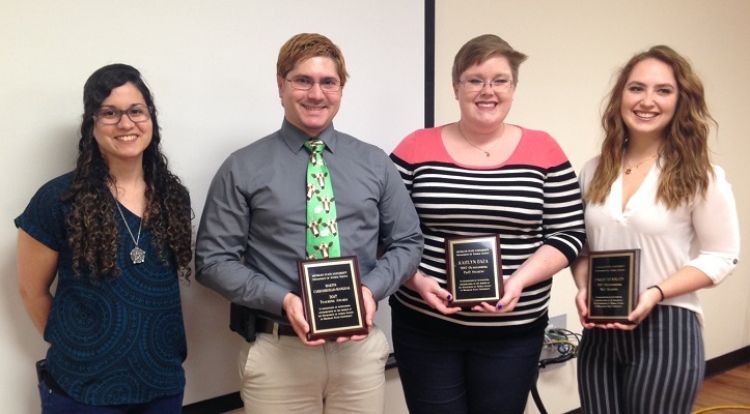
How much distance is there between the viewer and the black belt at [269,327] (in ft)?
5.17

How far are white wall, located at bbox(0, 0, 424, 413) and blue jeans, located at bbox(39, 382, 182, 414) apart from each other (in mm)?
237

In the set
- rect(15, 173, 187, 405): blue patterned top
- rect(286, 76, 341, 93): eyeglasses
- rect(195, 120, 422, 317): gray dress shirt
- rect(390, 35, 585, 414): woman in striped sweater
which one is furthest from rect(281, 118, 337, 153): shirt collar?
rect(15, 173, 187, 405): blue patterned top

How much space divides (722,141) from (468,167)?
2694 mm

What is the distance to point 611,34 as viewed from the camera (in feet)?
9.96

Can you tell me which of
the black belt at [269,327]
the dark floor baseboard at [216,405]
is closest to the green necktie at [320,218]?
the black belt at [269,327]

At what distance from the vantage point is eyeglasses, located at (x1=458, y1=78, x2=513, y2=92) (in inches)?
66.5

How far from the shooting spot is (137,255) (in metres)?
1.46

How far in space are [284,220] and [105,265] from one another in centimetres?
44

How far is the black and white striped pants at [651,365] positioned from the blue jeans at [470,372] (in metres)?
0.19

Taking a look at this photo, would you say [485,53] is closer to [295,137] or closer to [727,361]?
[295,137]

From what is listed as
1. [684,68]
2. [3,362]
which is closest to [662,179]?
[684,68]

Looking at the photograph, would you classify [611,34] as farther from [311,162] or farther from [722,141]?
[311,162]

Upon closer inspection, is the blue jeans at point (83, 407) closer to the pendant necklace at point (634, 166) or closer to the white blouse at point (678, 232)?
the white blouse at point (678, 232)

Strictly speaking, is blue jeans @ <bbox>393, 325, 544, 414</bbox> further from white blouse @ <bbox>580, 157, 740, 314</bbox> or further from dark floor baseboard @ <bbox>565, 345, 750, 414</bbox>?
dark floor baseboard @ <bbox>565, 345, 750, 414</bbox>
